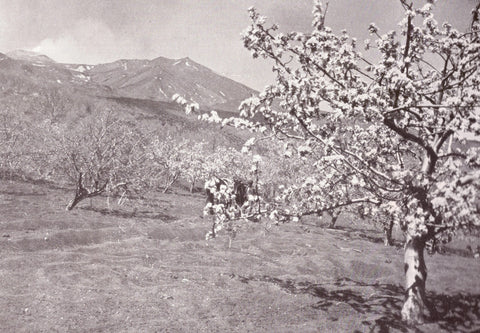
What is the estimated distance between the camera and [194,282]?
14.5m

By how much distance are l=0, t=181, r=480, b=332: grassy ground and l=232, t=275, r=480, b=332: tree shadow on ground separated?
0.11ft

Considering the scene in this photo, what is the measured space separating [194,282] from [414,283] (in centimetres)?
770

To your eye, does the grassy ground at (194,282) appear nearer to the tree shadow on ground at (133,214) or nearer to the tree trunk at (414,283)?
the tree trunk at (414,283)

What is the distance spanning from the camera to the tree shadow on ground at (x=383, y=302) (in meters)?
9.84

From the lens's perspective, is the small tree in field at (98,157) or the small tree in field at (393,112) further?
the small tree in field at (98,157)

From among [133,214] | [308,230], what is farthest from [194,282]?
[133,214]

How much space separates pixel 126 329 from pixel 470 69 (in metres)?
10.7

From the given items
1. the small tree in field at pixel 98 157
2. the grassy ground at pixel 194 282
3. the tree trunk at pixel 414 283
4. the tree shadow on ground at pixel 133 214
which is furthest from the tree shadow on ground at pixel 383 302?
the tree shadow on ground at pixel 133 214

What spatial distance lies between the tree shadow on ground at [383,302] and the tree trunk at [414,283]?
293mm

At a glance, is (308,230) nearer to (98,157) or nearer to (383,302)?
(383,302)

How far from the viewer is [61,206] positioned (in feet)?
101

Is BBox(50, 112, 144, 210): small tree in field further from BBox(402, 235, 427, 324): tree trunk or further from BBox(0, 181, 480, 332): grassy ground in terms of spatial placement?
BBox(402, 235, 427, 324): tree trunk

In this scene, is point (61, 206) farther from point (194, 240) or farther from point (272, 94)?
point (272, 94)

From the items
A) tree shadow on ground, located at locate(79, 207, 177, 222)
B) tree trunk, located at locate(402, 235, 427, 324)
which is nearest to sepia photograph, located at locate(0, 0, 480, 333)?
tree trunk, located at locate(402, 235, 427, 324)
